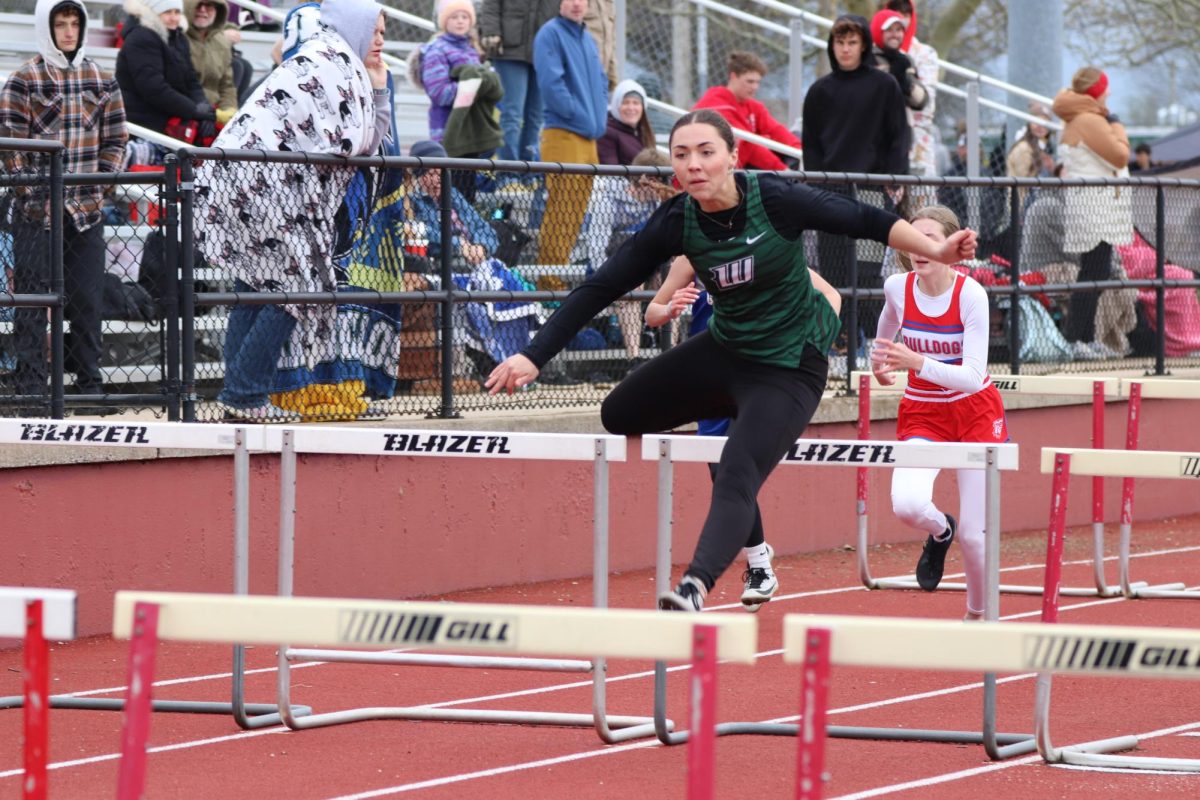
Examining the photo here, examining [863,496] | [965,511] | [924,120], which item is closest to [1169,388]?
Answer: [965,511]

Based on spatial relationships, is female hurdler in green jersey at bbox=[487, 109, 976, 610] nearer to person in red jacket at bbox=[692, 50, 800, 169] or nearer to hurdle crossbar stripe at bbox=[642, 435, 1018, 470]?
hurdle crossbar stripe at bbox=[642, 435, 1018, 470]

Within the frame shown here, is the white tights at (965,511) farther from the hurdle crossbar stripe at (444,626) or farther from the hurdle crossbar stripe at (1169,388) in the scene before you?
the hurdle crossbar stripe at (444,626)

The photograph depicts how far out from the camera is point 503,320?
10.5 m

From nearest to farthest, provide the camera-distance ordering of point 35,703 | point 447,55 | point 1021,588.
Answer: point 35,703 < point 1021,588 < point 447,55

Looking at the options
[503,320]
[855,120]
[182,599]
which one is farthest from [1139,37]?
[182,599]

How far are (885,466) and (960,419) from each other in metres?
2.05

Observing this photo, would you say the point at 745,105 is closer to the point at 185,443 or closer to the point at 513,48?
the point at 513,48

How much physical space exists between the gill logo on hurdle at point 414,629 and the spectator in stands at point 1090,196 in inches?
401

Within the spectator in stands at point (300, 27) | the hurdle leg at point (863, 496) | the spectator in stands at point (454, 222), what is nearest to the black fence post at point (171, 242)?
the spectator in stands at point (300, 27)

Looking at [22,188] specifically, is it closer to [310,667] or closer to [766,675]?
[310,667]

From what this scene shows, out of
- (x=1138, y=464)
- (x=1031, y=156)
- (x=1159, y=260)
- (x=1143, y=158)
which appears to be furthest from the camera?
(x=1143, y=158)

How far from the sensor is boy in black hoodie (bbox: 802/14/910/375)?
40.8ft

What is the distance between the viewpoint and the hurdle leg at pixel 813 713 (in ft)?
12.5

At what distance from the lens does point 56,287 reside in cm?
888
